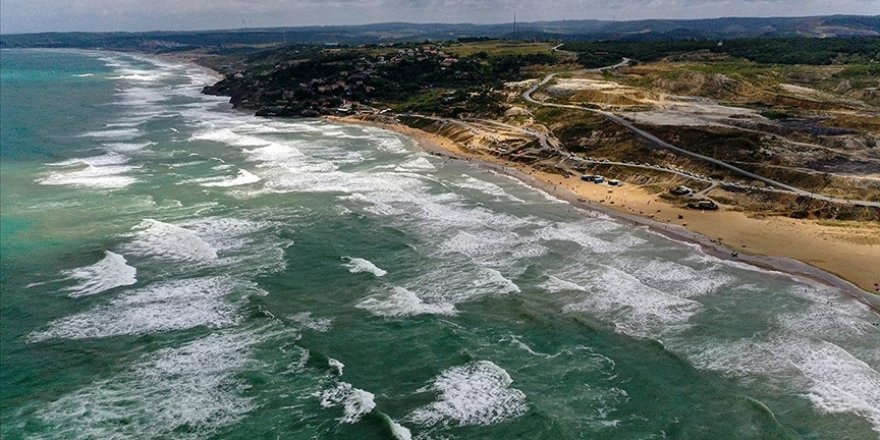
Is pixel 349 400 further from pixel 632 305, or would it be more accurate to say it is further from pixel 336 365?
pixel 632 305

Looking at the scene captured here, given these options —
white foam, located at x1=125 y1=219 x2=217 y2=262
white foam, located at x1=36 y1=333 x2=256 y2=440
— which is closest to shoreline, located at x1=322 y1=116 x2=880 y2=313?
white foam, located at x1=125 y1=219 x2=217 y2=262

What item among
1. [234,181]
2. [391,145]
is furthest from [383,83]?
[234,181]

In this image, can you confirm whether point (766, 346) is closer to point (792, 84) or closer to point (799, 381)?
point (799, 381)

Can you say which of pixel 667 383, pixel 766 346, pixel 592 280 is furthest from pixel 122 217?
pixel 766 346

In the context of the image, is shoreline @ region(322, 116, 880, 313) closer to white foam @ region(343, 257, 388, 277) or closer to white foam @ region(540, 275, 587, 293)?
white foam @ region(540, 275, 587, 293)

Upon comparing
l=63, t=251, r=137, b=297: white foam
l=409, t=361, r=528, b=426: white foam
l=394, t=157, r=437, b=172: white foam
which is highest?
l=394, t=157, r=437, b=172: white foam
